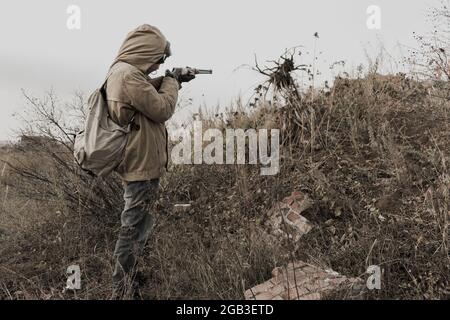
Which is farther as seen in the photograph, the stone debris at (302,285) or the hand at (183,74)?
the hand at (183,74)

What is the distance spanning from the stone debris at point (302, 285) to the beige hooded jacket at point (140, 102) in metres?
1.17

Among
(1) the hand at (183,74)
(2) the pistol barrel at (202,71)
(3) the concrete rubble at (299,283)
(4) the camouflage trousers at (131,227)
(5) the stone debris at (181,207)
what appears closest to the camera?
(3) the concrete rubble at (299,283)

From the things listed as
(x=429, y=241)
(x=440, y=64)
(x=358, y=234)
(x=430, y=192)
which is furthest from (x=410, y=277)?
(x=440, y=64)

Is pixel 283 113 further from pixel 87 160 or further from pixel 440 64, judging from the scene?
pixel 87 160

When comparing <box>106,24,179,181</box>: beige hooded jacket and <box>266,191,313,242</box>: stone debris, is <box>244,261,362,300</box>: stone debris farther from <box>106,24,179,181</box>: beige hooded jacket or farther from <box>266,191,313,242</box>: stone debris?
<box>106,24,179,181</box>: beige hooded jacket

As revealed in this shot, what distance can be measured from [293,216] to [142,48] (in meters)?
2.09

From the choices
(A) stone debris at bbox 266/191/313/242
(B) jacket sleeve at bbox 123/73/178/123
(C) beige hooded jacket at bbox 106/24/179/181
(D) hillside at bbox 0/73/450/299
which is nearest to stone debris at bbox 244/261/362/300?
(D) hillside at bbox 0/73/450/299

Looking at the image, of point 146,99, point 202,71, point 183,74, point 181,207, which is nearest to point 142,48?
point 146,99

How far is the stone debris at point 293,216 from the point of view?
404 cm

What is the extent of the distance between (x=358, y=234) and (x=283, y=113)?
2176 millimetres

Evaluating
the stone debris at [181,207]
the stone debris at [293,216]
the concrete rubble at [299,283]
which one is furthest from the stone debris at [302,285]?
the stone debris at [181,207]

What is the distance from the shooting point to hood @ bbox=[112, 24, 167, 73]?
11.0 feet

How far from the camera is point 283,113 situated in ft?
18.1

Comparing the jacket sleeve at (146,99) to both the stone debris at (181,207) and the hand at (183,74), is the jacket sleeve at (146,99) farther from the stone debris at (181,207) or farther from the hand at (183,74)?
the stone debris at (181,207)
